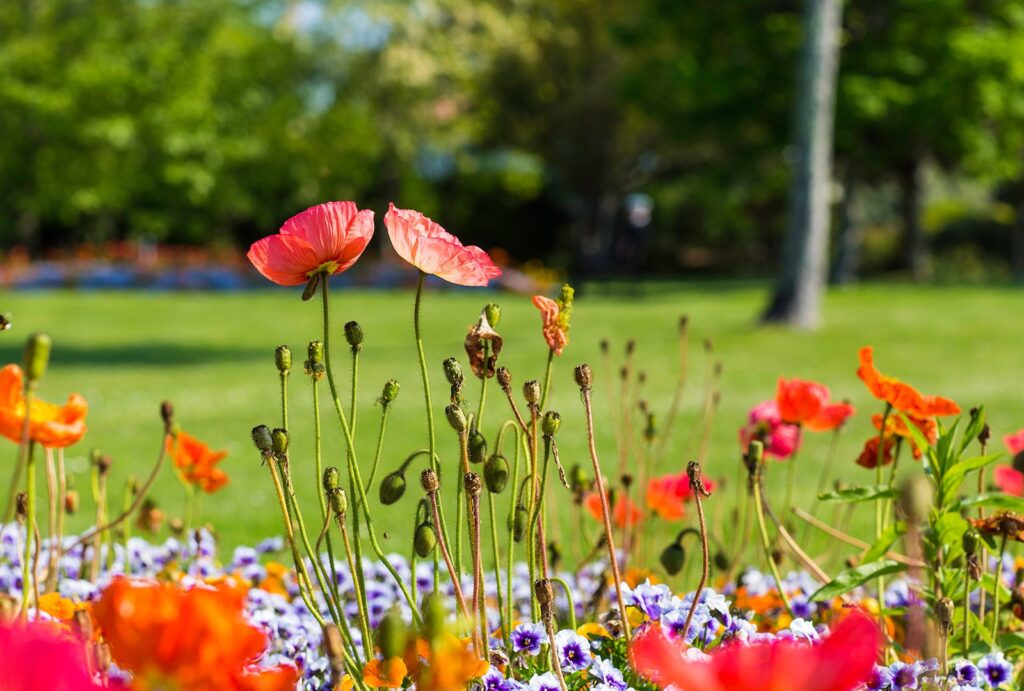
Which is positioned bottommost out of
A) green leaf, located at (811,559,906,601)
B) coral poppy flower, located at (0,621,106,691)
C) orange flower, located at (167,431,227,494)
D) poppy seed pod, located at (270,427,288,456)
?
green leaf, located at (811,559,906,601)

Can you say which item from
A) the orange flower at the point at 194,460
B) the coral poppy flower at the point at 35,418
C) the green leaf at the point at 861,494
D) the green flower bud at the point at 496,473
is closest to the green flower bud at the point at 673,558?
the green leaf at the point at 861,494

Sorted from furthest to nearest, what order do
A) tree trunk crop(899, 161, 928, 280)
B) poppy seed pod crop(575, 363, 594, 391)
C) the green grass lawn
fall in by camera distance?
tree trunk crop(899, 161, 928, 280)
the green grass lawn
poppy seed pod crop(575, 363, 594, 391)

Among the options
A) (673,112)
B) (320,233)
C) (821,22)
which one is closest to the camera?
(320,233)

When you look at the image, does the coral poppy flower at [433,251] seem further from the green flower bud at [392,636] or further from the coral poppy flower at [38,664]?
the coral poppy flower at [38,664]

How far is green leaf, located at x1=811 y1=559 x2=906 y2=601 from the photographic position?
1884mm

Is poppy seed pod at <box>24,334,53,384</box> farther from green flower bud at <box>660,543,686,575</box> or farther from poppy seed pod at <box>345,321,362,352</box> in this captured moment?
green flower bud at <box>660,543,686,575</box>

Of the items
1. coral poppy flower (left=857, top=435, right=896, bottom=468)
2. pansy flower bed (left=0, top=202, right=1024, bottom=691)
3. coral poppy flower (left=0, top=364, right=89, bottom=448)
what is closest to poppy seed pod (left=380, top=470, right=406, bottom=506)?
pansy flower bed (left=0, top=202, right=1024, bottom=691)

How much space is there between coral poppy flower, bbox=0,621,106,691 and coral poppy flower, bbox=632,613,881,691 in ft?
1.25

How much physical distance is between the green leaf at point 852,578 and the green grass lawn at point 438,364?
74 cm

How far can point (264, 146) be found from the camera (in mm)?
23578

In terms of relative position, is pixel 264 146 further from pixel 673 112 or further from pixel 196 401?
pixel 196 401

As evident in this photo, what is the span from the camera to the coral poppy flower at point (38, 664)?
0.80 metres

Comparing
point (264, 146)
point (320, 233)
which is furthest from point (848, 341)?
point (264, 146)

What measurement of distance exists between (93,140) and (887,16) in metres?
12.8
